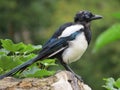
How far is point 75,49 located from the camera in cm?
503

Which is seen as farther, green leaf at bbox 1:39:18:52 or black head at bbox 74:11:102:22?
black head at bbox 74:11:102:22

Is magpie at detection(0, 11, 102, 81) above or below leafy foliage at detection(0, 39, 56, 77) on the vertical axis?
above

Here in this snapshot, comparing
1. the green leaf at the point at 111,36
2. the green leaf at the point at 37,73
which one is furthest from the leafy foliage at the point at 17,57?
the green leaf at the point at 111,36

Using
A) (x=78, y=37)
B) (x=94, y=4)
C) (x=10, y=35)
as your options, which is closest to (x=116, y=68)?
(x=10, y=35)

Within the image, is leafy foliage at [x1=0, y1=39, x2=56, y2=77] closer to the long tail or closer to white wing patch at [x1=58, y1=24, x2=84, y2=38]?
the long tail

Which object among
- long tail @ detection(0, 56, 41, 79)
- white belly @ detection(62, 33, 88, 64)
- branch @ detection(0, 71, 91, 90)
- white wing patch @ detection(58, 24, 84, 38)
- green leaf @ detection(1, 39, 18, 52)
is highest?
white wing patch @ detection(58, 24, 84, 38)

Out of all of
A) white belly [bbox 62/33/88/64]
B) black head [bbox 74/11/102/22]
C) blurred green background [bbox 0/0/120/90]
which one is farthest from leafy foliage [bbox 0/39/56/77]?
blurred green background [bbox 0/0/120/90]

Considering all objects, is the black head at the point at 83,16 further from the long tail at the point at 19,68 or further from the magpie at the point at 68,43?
the long tail at the point at 19,68

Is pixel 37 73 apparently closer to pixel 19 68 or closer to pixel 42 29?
pixel 19 68

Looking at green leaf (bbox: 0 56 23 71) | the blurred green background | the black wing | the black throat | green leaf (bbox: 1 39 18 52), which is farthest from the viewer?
the blurred green background

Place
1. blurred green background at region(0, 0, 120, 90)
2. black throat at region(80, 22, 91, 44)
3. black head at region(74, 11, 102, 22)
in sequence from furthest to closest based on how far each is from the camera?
blurred green background at region(0, 0, 120, 90)
black head at region(74, 11, 102, 22)
black throat at region(80, 22, 91, 44)

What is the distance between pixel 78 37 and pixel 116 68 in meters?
16.2

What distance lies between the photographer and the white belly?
16.5 ft

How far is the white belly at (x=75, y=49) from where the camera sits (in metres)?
5.02
